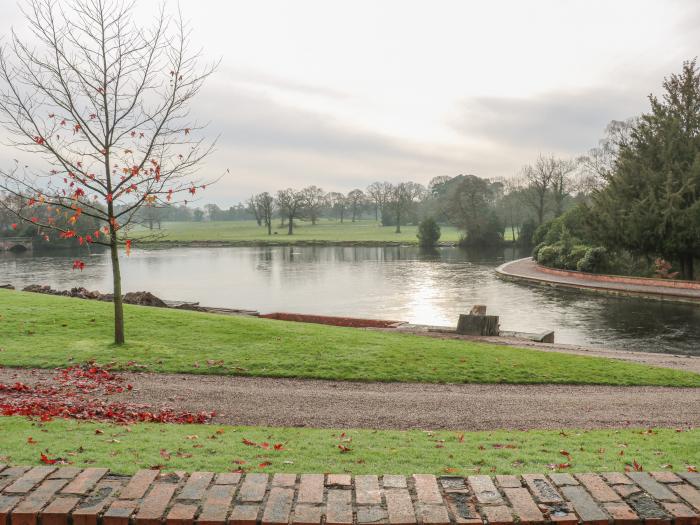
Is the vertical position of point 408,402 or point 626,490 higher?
point 626,490

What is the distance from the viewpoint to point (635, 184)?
3469 centimetres

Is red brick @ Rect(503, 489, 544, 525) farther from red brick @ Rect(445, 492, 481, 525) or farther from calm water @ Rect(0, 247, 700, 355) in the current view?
calm water @ Rect(0, 247, 700, 355)

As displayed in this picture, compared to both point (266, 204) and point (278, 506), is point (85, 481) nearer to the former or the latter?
point (278, 506)

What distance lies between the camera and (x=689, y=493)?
3783 millimetres

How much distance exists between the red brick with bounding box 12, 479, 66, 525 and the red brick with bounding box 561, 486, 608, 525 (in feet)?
10.8

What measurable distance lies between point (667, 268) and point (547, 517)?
37.5m

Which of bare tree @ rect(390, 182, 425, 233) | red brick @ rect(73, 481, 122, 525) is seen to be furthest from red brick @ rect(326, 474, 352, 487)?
bare tree @ rect(390, 182, 425, 233)

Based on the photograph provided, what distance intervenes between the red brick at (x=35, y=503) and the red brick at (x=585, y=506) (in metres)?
3.30

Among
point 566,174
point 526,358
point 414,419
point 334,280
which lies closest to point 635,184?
point 334,280

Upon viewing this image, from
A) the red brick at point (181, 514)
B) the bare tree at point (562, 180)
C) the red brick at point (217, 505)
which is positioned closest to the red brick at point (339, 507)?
the red brick at point (217, 505)

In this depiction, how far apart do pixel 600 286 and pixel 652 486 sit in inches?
1245

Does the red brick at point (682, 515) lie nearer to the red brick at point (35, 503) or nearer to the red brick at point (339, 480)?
the red brick at point (339, 480)

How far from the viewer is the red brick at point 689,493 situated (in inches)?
144

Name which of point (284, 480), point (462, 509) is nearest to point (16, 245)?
point (284, 480)
